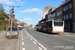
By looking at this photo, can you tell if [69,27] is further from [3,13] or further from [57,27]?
[3,13]

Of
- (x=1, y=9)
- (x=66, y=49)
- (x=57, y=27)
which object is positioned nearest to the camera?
(x=66, y=49)

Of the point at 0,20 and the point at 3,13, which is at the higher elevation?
the point at 3,13

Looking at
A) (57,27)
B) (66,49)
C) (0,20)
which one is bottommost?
(66,49)

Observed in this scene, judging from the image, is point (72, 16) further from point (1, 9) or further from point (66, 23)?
point (1, 9)

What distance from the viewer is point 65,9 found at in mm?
39312

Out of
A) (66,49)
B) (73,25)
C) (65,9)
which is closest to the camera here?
(66,49)

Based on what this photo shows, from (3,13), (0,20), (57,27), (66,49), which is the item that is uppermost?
(3,13)

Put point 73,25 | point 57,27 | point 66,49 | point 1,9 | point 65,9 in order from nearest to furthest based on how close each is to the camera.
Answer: point 66,49
point 57,27
point 73,25
point 65,9
point 1,9

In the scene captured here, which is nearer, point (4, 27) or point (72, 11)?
point (72, 11)

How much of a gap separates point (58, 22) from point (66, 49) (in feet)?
47.4

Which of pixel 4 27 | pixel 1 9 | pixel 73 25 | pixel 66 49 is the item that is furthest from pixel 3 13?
Answer: pixel 66 49

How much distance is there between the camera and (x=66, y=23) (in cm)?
3850

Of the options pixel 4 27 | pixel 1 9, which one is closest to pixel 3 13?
pixel 1 9

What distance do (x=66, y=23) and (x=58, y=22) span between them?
1896cm
